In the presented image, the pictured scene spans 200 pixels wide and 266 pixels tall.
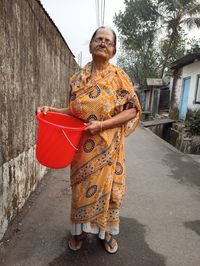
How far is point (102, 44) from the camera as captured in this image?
180 cm

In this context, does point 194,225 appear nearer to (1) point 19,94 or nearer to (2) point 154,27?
(1) point 19,94

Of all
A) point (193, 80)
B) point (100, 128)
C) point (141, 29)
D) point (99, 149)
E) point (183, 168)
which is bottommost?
point (183, 168)

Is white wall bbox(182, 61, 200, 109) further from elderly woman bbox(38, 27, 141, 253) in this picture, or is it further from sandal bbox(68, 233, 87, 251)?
sandal bbox(68, 233, 87, 251)

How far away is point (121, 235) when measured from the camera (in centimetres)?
247

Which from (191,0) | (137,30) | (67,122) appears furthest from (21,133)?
(137,30)

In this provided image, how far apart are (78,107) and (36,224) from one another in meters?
1.51

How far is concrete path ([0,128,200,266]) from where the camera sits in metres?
2.10

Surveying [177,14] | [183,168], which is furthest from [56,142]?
[177,14]

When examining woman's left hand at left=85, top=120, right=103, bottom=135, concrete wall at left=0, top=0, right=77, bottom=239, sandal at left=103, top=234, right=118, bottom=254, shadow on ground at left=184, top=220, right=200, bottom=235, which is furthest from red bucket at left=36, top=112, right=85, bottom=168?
shadow on ground at left=184, top=220, right=200, bottom=235

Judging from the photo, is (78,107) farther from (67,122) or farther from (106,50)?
(106,50)

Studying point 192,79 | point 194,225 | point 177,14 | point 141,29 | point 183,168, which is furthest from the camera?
point 141,29

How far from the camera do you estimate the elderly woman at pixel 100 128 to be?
70.5 inches

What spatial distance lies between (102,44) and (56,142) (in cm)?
84

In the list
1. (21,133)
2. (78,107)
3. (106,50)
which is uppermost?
(106,50)
